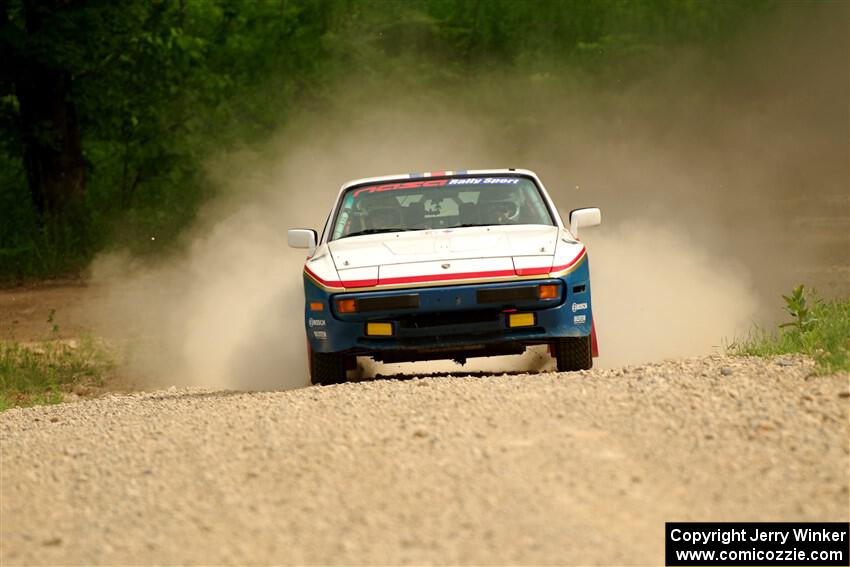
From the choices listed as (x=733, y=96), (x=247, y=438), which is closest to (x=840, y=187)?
(x=733, y=96)

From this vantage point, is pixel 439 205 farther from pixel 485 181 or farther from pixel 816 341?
pixel 816 341

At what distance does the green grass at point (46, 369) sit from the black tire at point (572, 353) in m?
4.63

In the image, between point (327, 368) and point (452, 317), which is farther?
point (327, 368)

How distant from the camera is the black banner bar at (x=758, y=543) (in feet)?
18.8

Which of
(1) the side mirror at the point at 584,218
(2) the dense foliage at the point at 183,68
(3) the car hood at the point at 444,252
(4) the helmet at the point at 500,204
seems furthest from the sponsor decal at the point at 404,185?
(2) the dense foliage at the point at 183,68

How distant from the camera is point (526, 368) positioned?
11.0 metres

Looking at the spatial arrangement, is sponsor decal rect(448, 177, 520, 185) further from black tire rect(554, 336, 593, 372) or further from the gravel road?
the gravel road

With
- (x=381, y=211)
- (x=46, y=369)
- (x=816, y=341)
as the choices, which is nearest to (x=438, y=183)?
(x=381, y=211)

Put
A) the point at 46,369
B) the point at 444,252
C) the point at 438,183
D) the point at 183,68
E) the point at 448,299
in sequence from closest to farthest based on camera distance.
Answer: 1. the point at 448,299
2. the point at 444,252
3. the point at 438,183
4. the point at 46,369
5. the point at 183,68

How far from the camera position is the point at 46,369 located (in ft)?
48.2

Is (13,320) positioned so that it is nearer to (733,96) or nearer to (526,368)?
(526,368)

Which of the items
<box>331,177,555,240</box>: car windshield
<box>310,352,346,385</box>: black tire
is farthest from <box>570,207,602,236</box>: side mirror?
<box>310,352,346,385</box>: black tire

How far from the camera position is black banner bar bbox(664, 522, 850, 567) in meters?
5.73

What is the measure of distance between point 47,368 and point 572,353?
6.64m
